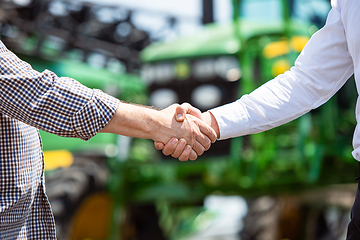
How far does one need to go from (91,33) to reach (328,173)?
20.1 feet

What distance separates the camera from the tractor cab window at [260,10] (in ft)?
13.5

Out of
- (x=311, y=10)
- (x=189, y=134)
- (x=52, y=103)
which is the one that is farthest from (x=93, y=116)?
(x=311, y=10)

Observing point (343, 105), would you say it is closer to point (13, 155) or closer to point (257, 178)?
point (257, 178)

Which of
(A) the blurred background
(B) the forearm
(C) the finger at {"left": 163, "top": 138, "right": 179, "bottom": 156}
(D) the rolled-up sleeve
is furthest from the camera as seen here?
(A) the blurred background

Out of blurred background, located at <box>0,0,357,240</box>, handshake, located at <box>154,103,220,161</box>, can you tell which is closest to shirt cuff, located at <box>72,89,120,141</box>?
handshake, located at <box>154,103,220,161</box>

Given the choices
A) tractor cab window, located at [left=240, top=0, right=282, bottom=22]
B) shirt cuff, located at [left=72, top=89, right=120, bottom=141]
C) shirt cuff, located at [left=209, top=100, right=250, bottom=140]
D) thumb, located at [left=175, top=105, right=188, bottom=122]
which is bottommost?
shirt cuff, located at [left=209, top=100, right=250, bottom=140]

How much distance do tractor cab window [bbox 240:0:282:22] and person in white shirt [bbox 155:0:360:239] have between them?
2490 mm

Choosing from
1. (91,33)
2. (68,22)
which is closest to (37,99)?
(68,22)

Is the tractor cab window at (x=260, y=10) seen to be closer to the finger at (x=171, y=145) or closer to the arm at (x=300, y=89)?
the arm at (x=300, y=89)

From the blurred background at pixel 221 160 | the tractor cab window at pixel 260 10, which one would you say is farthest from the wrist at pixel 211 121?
the tractor cab window at pixel 260 10

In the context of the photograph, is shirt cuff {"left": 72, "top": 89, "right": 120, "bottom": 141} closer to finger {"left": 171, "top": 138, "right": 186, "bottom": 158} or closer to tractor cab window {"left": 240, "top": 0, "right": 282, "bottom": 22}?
→ finger {"left": 171, "top": 138, "right": 186, "bottom": 158}

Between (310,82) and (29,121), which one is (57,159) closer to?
(29,121)

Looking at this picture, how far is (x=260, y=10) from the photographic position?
4.21 meters

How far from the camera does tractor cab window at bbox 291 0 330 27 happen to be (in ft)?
13.0
